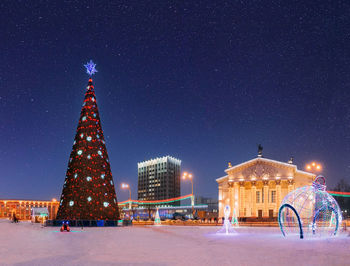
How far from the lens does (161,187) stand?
18675 centimetres

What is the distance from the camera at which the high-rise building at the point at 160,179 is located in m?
185

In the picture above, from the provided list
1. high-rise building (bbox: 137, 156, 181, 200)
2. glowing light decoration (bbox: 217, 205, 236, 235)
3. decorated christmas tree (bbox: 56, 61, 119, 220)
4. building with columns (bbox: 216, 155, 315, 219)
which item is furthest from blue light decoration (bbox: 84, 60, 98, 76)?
high-rise building (bbox: 137, 156, 181, 200)

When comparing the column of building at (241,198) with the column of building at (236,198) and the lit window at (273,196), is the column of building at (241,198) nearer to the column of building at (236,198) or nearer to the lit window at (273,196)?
the column of building at (236,198)

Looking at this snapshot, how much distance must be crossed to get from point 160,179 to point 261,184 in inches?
4436

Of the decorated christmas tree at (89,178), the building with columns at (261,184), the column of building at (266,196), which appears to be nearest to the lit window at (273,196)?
the building with columns at (261,184)

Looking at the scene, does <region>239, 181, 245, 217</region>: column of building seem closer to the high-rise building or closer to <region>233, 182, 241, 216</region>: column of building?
<region>233, 182, 241, 216</region>: column of building

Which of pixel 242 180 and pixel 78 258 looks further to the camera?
pixel 242 180

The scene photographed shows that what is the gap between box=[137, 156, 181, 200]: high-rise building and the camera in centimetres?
18525

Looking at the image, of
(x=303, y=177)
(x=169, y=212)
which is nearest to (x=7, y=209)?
(x=169, y=212)

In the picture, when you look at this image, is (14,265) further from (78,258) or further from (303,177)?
(303,177)

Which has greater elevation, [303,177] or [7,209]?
[303,177]

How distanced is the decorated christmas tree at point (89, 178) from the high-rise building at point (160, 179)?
486ft

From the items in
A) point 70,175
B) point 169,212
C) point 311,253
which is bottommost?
point 169,212

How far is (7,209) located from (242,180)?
103 m
